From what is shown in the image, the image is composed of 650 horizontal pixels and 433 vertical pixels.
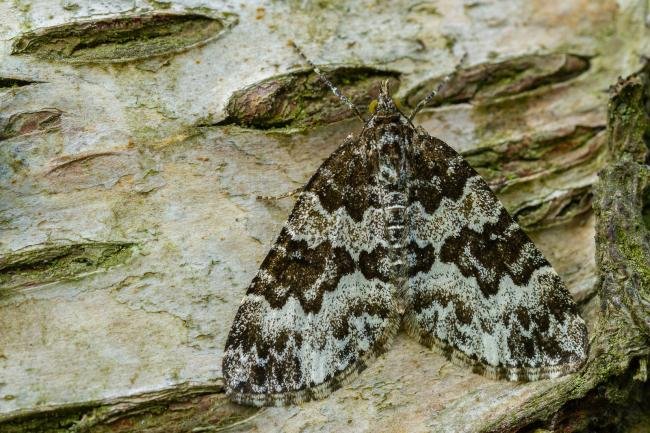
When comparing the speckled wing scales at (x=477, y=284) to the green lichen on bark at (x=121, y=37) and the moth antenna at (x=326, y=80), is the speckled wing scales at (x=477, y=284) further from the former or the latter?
the green lichen on bark at (x=121, y=37)

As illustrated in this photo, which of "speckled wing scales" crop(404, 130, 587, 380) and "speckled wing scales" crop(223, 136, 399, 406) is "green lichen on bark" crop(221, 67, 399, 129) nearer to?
"speckled wing scales" crop(223, 136, 399, 406)

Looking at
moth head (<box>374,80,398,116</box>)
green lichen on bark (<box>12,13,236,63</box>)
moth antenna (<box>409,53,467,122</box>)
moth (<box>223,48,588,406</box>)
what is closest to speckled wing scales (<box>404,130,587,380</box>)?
moth (<box>223,48,588,406</box>)

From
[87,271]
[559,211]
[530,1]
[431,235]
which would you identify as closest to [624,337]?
[559,211]

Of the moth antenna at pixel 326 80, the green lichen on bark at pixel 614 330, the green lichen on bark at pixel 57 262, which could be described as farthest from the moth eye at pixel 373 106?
the green lichen on bark at pixel 57 262

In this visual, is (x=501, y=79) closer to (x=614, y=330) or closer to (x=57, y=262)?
(x=614, y=330)

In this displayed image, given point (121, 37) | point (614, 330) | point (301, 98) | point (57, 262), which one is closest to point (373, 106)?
point (301, 98)

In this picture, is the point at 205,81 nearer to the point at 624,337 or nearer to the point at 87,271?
the point at 87,271

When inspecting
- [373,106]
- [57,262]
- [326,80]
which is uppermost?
[326,80]
